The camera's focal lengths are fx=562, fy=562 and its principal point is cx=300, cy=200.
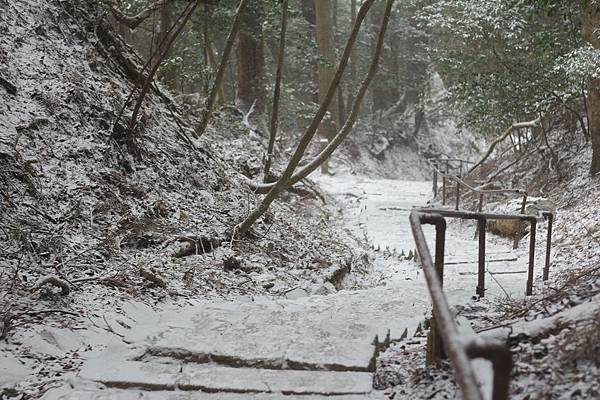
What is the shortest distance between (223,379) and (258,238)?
447cm

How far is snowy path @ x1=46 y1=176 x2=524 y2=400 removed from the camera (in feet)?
12.5

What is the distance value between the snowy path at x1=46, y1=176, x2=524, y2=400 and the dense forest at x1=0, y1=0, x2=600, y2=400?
0.02 m

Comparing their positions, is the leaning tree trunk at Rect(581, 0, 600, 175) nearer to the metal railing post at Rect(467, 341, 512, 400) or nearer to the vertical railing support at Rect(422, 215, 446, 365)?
the vertical railing support at Rect(422, 215, 446, 365)

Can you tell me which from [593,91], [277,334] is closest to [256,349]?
[277,334]

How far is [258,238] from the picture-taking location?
329 inches

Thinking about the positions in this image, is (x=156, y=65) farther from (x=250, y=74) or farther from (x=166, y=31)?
(x=250, y=74)

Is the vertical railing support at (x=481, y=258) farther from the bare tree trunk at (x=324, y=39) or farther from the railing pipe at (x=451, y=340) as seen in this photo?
the bare tree trunk at (x=324, y=39)

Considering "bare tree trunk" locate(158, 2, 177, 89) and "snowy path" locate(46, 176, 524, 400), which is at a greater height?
"bare tree trunk" locate(158, 2, 177, 89)

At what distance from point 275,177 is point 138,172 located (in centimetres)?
498

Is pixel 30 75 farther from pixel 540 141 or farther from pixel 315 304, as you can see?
pixel 540 141

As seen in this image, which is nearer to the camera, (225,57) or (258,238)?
(258,238)

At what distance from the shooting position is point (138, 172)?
7758mm

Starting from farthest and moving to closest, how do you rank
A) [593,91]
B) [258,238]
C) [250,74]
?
[250,74] → [593,91] → [258,238]

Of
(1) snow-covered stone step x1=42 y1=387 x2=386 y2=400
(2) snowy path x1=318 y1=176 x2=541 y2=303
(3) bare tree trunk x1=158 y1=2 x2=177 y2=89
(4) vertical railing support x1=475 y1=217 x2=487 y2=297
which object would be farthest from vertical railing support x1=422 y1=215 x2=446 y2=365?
(3) bare tree trunk x1=158 y1=2 x2=177 y2=89
